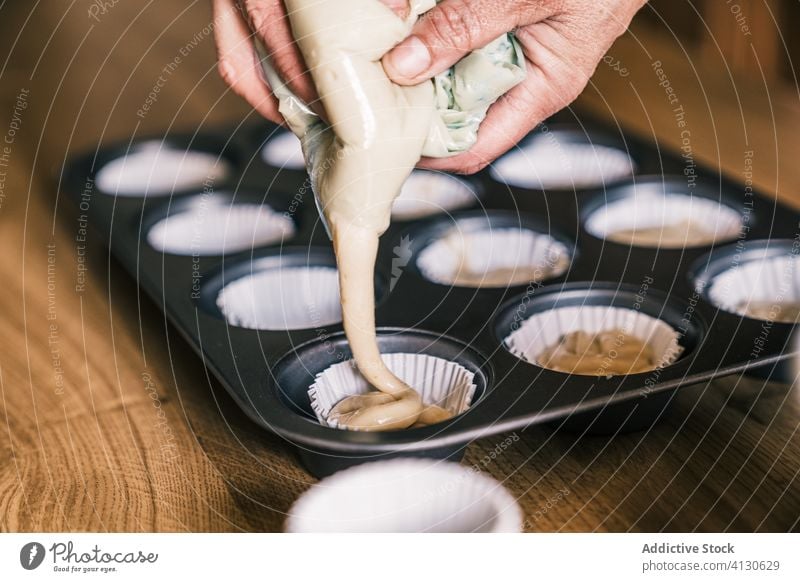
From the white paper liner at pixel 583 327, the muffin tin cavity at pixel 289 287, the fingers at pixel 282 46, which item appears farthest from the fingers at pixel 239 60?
the white paper liner at pixel 583 327

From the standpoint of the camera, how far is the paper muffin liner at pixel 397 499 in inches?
28.4

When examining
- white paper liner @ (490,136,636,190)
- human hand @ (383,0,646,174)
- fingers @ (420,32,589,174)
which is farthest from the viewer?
white paper liner @ (490,136,636,190)

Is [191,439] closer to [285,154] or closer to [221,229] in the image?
[221,229]

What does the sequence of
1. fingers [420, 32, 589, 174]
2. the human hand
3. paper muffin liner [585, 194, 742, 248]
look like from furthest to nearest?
paper muffin liner [585, 194, 742, 248], fingers [420, 32, 589, 174], the human hand

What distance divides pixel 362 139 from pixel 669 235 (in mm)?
531

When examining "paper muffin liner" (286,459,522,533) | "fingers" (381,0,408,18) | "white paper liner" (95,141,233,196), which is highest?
"fingers" (381,0,408,18)

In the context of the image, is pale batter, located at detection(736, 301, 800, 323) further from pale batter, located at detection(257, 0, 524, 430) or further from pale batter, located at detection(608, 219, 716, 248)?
pale batter, located at detection(257, 0, 524, 430)

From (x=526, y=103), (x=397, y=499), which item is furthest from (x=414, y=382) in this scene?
(x=526, y=103)

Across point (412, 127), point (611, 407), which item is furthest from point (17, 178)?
point (611, 407)

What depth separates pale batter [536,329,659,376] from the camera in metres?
0.91

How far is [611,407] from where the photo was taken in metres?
0.80

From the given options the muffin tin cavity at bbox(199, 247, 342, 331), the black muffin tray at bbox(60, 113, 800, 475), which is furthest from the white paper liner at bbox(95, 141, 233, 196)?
the muffin tin cavity at bbox(199, 247, 342, 331)
